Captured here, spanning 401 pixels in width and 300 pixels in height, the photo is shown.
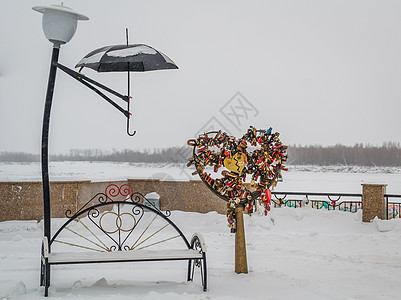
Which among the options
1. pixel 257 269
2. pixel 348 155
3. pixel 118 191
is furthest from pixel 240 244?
pixel 348 155

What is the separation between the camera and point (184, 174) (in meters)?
10.3

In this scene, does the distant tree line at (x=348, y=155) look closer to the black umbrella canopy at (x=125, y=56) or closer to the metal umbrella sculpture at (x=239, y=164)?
the metal umbrella sculpture at (x=239, y=164)

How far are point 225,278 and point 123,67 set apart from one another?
2650 mm

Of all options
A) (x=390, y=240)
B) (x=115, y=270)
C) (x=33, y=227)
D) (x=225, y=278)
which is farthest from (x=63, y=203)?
(x=390, y=240)

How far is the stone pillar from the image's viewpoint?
349 inches

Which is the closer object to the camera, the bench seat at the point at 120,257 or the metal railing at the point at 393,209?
the bench seat at the point at 120,257

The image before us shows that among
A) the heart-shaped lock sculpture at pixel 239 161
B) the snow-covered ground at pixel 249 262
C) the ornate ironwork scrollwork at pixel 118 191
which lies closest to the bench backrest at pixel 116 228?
the ornate ironwork scrollwork at pixel 118 191

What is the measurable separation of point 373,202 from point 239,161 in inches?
202

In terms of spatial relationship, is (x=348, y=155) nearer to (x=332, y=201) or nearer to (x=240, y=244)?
(x=332, y=201)

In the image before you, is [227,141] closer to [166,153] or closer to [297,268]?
[297,268]

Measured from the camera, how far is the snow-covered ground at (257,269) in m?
4.12

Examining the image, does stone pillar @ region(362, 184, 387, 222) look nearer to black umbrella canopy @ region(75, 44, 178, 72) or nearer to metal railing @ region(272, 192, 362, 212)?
metal railing @ region(272, 192, 362, 212)

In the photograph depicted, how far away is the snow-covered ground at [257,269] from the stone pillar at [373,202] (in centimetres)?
28

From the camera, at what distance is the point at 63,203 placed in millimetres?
8500
